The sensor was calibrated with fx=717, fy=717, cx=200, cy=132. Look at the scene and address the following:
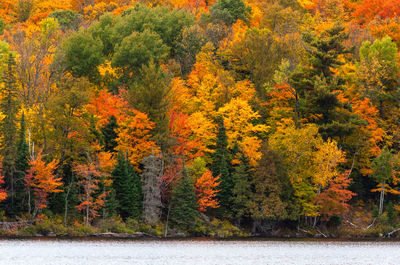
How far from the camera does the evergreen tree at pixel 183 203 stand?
2820 inches

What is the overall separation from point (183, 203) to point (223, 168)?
7.23 m

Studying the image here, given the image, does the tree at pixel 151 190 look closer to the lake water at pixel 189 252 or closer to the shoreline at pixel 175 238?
the shoreline at pixel 175 238

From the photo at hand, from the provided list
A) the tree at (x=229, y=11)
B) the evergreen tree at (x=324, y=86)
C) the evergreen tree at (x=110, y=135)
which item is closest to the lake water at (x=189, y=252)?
the evergreen tree at (x=110, y=135)

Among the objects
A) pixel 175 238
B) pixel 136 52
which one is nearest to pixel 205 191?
pixel 175 238

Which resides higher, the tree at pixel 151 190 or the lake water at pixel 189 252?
the tree at pixel 151 190

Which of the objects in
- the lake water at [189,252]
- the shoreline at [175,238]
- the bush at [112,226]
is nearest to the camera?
the lake water at [189,252]

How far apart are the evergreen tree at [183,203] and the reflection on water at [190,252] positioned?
616 centimetres

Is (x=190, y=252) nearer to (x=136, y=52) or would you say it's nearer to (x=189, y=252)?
(x=189, y=252)

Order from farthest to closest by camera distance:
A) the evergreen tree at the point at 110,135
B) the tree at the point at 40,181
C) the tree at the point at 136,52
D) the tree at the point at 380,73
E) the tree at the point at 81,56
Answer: the tree at the point at 136,52 < the tree at the point at 81,56 < the tree at the point at 380,73 < the evergreen tree at the point at 110,135 < the tree at the point at 40,181

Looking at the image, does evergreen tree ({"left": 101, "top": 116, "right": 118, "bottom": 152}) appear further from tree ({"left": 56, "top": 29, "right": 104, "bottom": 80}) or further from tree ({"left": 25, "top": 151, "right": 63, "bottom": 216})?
tree ({"left": 56, "top": 29, "right": 104, "bottom": 80})

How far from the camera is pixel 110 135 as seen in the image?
77.6m

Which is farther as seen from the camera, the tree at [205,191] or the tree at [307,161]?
the tree at [307,161]

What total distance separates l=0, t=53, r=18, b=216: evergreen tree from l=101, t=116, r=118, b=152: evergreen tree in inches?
378

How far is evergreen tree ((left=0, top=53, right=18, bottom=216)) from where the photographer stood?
6825 centimetres
